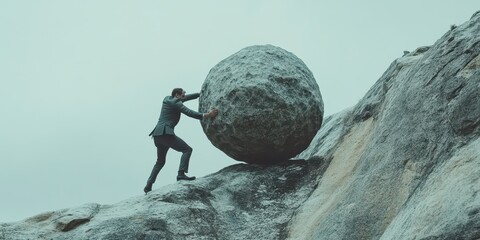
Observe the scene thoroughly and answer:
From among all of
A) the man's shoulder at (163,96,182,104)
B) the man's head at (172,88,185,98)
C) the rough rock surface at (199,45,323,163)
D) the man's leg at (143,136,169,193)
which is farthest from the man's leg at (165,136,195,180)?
the man's head at (172,88,185,98)

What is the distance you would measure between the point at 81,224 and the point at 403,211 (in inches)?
284

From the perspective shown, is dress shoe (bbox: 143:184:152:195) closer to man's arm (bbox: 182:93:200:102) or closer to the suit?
the suit

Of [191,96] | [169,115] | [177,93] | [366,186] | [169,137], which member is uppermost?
[177,93]

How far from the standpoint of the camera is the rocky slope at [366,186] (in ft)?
38.3

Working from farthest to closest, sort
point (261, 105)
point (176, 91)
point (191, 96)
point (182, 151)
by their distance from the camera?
point (191, 96) < point (176, 91) < point (182, 151) < point (261, 105)

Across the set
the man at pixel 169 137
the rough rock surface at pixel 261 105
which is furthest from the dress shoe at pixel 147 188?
the rough rock surface at pixel 261 105

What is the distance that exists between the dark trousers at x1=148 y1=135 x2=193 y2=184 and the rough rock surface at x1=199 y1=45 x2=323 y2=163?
680 millimetres

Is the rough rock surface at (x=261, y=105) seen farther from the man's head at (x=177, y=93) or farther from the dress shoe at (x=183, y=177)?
the dress shoe at (x=183, y=177)

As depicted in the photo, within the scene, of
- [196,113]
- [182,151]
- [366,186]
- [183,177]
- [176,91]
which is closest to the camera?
[366,186]

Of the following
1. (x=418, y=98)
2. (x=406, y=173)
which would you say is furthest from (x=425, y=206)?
(x=418, y=98)

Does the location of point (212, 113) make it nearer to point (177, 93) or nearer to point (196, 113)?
point (196, 113)

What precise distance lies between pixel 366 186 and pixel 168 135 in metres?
5.87

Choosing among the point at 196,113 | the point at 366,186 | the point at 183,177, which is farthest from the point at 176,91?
the point at 366,186

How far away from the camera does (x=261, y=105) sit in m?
17.1
